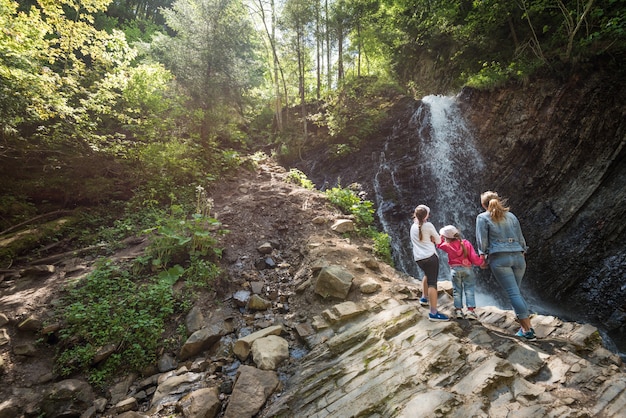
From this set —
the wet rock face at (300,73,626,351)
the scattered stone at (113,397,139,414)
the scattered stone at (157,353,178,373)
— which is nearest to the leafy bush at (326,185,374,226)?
the wet rock face at (300,73,626,351)

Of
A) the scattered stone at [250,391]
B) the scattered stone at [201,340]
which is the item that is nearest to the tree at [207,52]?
the scattered stone at [201,340]

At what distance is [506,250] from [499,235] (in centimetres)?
22

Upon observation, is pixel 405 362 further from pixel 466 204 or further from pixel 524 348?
pixel 466 204

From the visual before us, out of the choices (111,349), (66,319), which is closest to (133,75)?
(66,319)

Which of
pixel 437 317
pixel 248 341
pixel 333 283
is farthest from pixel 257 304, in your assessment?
pixel 437 317

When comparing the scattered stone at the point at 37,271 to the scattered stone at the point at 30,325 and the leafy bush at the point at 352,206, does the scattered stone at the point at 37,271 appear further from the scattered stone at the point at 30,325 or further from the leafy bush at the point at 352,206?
the leafy bush at the point at 352,206

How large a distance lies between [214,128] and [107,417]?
9.79 m

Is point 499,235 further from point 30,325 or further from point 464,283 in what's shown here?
point 30,325

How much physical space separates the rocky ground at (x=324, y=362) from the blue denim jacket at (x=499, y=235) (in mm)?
1199

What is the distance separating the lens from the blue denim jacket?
3.76 metres

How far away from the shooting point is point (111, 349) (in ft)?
12.1

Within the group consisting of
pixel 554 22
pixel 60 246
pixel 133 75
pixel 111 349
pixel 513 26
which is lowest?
pixel 111 349

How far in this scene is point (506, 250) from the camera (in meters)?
3.74

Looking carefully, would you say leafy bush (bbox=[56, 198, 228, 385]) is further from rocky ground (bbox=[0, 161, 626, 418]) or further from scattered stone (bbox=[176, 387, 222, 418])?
scattered stone (bbox=[176, 387, 222, 418])
